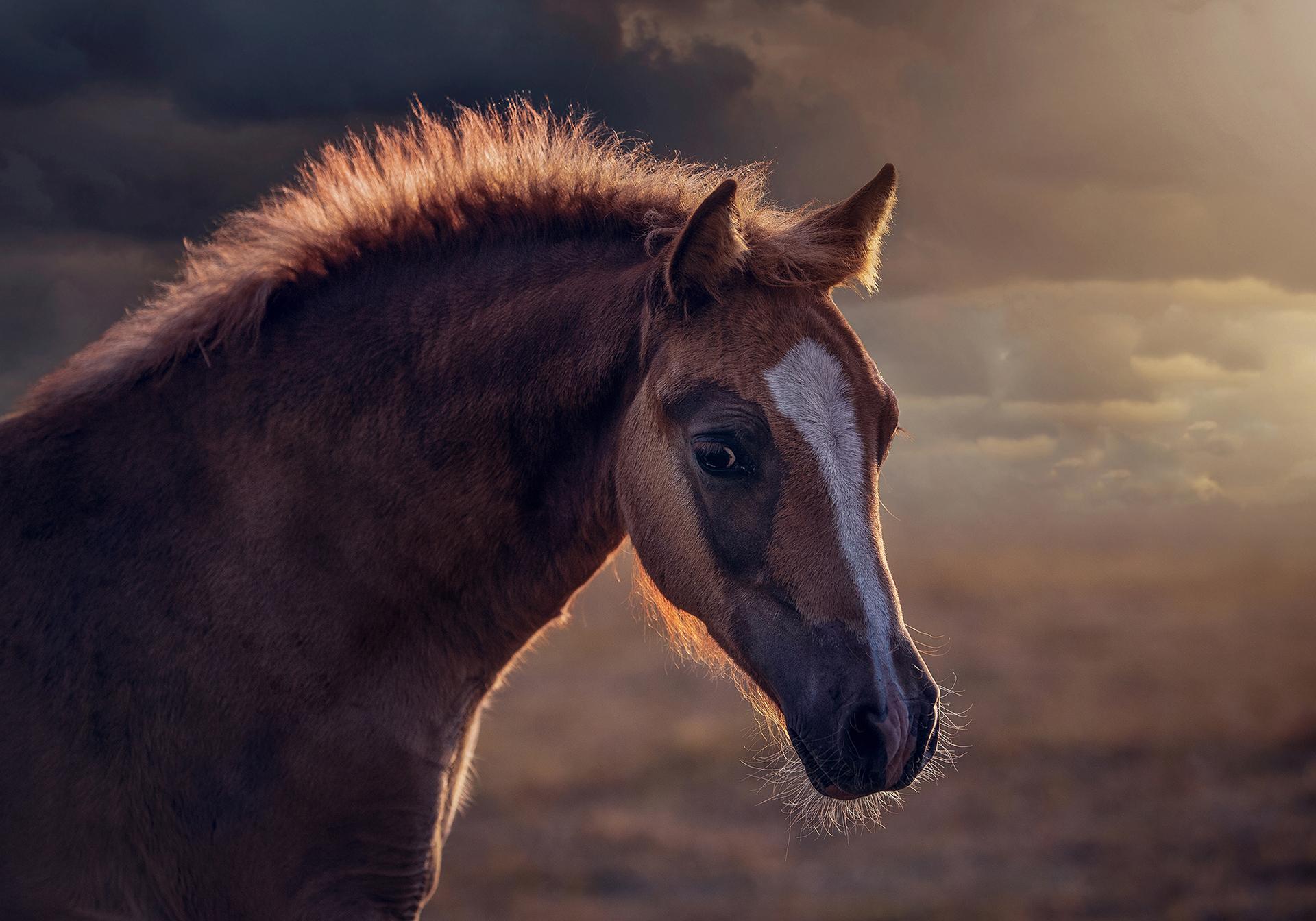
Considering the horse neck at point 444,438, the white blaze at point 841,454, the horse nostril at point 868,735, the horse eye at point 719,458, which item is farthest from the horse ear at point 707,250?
the horse nostril at point 868,735

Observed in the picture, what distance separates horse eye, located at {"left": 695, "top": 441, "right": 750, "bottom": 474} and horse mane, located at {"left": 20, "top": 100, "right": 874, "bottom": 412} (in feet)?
2.01

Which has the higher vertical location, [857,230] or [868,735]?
[857,230]

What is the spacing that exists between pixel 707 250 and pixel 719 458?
67 centimetres

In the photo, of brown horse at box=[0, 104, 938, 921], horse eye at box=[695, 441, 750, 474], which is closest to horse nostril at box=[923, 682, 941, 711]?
brown horse at box=[0, 104, 938, 921]

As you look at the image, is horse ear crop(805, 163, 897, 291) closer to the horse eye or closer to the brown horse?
the brown horse

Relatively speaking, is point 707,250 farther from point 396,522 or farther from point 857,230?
point 396,522

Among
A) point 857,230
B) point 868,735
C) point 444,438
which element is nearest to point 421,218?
point 444,438

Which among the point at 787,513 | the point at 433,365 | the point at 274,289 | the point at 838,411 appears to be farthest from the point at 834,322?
the point at 274,289

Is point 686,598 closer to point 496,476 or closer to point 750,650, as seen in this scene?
point 750,650

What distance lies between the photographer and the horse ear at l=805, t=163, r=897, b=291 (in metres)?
3.41

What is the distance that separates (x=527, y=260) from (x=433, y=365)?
501 mm

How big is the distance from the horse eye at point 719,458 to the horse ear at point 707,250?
48 centimetres

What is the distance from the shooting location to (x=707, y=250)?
10.2 ft

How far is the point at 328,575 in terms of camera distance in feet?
10.2
